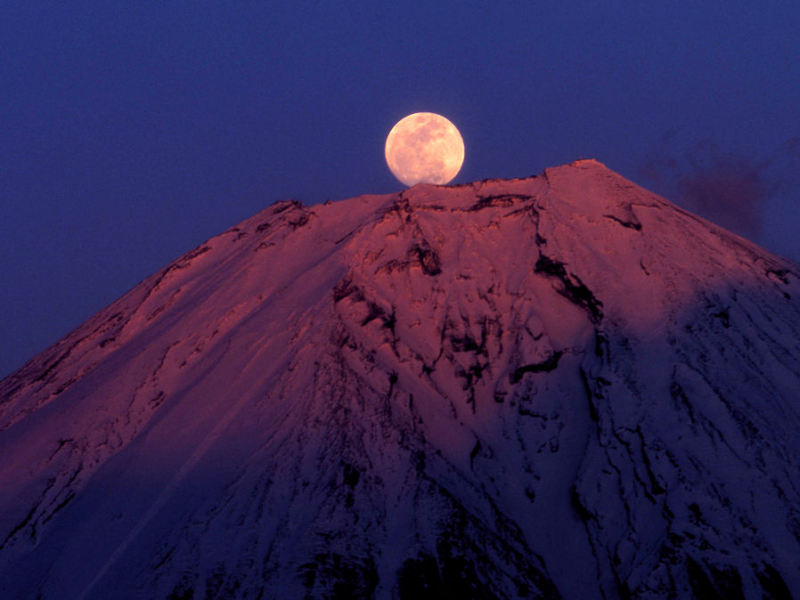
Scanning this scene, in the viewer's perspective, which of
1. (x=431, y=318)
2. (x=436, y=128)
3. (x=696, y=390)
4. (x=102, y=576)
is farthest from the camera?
(x=436, y=128)

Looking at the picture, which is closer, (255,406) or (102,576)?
(102,576)

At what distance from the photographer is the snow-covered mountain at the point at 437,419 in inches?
976

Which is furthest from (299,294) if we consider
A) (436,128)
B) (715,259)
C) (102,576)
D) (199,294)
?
(715,259)

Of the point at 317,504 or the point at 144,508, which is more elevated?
the point at 317,504

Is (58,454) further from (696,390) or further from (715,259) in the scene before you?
(715,259)

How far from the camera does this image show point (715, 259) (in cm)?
3647

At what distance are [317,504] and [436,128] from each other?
21429 millimetres

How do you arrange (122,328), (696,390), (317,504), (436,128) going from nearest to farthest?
1. (317,504)
2. (696,390)
3. (122,328)
4. (436,128)

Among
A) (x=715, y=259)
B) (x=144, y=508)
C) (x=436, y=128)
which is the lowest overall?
(x=144, y=508)

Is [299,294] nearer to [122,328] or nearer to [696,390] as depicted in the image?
[122,328]

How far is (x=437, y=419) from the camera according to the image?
3080 cm

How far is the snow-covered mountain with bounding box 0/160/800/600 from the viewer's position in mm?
24781

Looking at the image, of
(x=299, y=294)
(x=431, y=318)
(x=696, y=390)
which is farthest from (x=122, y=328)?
(x=696, y=390)

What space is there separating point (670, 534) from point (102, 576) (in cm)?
1604
